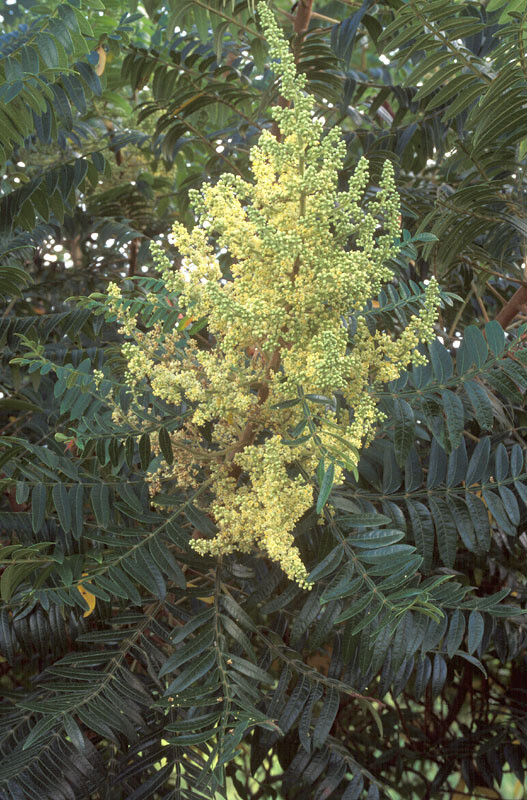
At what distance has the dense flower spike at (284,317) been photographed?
1198 mm

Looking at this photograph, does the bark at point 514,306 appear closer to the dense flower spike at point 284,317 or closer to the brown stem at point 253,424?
the dense flower spike at point 284,317

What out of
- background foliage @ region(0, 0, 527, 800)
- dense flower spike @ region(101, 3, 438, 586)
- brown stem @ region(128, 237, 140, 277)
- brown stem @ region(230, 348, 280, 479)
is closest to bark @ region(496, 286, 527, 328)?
background foliage @ region(0, 0, 527, 800)

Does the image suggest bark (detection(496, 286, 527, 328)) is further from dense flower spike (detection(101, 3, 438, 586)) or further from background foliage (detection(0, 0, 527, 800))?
dense flower spike (detection(101, 3, 438, 586))

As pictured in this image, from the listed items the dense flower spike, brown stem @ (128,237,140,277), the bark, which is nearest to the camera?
the dense flower spike

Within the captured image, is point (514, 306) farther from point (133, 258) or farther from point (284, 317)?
point (133, 258)

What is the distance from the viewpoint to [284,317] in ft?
4.13

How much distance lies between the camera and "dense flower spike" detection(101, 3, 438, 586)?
120cm

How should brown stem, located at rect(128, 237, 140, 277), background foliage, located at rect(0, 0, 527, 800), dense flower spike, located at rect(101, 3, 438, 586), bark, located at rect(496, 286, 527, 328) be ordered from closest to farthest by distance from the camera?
1. dense flower spike, located at rect(101, 3, 438, 586)
2. background foliage, located at rect(0, 0, 527, 800)
3. bark, located at rect(496, 286, 527, 328)
4. brown stem, located at rect(128, 237, 140, 277)

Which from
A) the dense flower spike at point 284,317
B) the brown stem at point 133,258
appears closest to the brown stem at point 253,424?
the dense flower spike at point 284,317

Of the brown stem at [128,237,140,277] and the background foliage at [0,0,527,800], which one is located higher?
the brown stem at [128,237,140,277]

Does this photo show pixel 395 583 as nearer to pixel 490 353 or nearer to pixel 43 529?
pixel 490 353

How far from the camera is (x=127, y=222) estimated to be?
2660 mm

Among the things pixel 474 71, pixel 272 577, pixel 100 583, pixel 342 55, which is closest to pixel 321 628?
pixel 272 577

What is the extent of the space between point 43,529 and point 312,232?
930 millimetres
